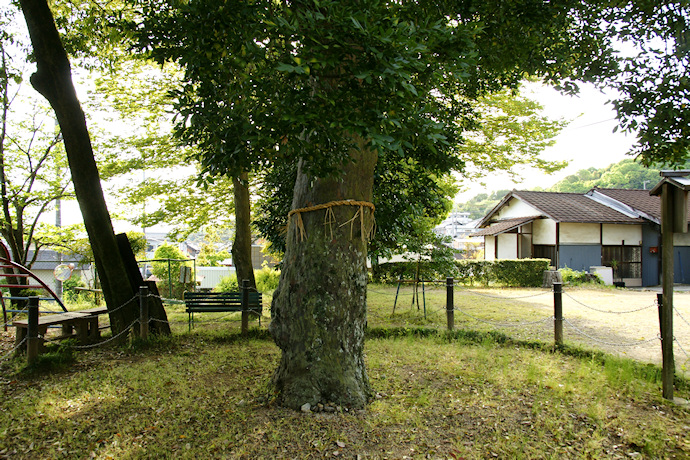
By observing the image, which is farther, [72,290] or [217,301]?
[72,290]

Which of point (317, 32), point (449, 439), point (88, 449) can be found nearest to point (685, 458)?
point (449, 439)

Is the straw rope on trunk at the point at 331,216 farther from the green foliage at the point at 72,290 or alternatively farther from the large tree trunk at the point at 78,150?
the green foliage at the point at 72,290

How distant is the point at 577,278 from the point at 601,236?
12.2 ft

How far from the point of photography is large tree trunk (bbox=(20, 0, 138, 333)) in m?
7.12

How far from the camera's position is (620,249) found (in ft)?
67.8

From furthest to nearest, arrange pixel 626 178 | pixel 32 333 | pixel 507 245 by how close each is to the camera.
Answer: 1. pixel 626 178
2. pixel 507 245
3. pixel 32 333

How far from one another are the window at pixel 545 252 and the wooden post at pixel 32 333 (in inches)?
787

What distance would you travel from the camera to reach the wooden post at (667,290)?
192 inches

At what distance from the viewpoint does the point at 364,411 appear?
451cm

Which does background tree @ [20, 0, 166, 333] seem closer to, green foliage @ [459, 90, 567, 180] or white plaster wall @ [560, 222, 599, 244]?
green foliage @ [459, 90, 567, 180]

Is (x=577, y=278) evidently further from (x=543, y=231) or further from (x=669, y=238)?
(x=669, y=238)

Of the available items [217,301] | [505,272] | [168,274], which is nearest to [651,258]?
[505,272]

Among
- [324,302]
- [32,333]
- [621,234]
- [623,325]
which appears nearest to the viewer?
[324,302]

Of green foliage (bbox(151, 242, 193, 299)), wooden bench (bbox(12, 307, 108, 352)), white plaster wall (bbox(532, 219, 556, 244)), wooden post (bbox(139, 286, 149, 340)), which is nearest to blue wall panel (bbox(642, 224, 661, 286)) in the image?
white plaster wall (bbox(532, 219, 556, 244))
